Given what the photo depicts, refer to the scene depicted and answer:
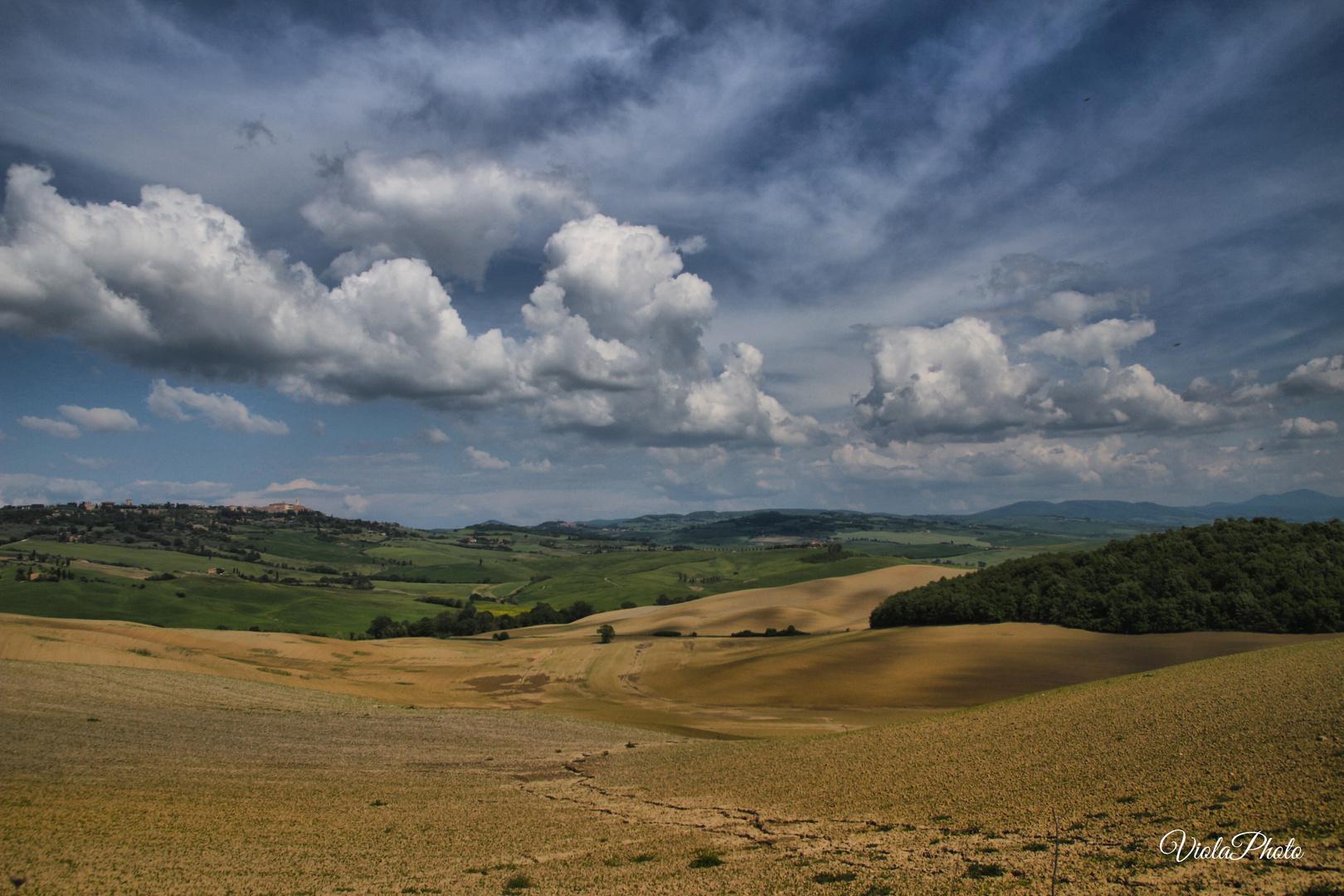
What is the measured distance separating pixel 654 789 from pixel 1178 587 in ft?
216

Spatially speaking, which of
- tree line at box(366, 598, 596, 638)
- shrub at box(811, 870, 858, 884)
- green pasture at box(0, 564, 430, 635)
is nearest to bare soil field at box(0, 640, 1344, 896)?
shrub at box(811, 870, 858, 884)

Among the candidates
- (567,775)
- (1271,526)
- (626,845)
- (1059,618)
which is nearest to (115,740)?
(567,775)

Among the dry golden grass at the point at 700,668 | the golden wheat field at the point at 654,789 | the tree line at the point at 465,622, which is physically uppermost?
the golden wheat field at the point at 654,789

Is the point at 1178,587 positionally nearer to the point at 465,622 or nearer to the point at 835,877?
the point at 835,877

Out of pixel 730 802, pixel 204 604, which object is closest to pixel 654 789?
pixel 730 802

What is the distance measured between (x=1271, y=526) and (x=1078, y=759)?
7138 centimetres

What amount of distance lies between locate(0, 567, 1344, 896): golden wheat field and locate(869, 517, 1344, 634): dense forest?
30.3 meters

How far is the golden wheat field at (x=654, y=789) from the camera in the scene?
1427 centimetres

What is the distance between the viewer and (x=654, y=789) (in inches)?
982

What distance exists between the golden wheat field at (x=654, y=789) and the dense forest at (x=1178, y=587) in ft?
99.5

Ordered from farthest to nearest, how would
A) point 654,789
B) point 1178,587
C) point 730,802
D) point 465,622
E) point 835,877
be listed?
1. point 465,622
2. point 1178,587
3. point 654,789
4. point 730,802
5. point 835,877

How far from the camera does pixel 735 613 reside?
4670 inches

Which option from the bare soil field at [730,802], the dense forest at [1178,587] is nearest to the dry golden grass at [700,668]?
the dense forest at [1178,587]

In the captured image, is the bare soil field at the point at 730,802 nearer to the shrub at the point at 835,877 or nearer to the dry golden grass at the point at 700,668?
the shrub at the point at 835,877
